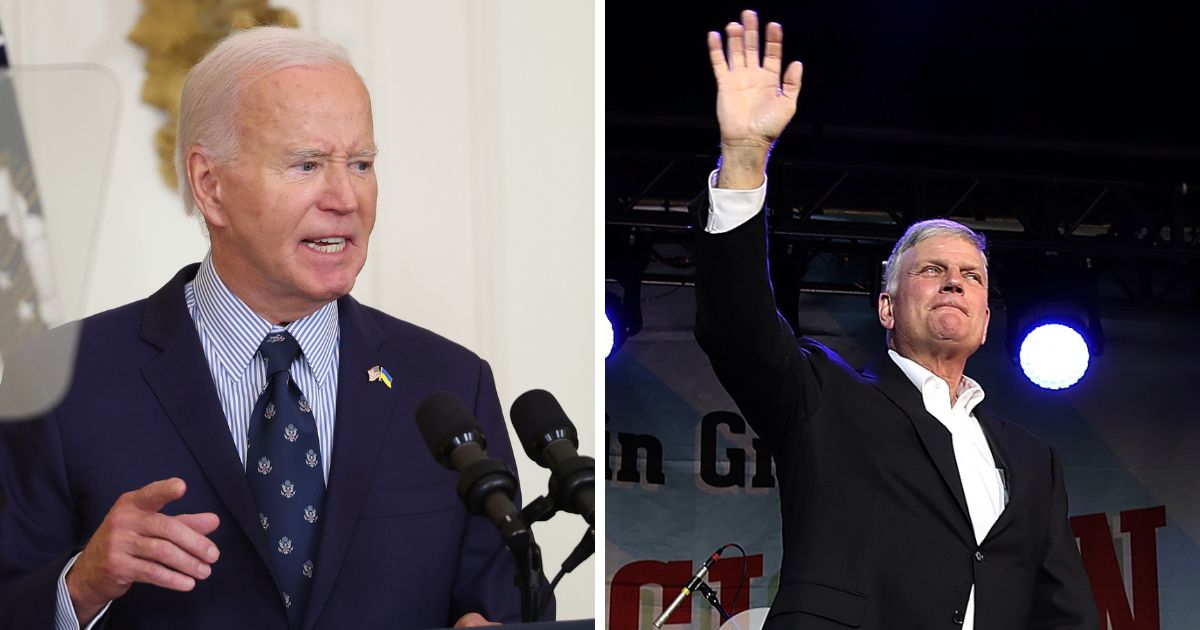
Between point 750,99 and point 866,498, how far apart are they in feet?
2.55

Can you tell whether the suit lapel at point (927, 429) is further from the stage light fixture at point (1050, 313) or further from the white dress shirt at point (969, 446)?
the stage light fixture at point (1050, 313)

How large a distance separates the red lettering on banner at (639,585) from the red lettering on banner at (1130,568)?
172cm

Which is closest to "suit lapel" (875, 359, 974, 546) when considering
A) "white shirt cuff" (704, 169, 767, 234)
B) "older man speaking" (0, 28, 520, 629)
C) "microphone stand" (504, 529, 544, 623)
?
"white shirt cuff" (704, 169, 767, 234)

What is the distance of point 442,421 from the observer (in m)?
1.88

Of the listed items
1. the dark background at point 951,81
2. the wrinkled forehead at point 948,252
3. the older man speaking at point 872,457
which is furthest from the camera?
the dark background at point 951,81

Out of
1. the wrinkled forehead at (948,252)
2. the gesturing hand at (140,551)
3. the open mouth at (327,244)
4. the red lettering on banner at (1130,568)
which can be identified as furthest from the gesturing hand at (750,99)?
the red lettering on banner at (1130,568)

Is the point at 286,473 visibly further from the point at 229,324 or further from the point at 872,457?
the point at 872,457

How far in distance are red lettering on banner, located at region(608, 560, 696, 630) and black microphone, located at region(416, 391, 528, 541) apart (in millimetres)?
3881

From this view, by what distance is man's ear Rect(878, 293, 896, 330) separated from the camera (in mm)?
2783

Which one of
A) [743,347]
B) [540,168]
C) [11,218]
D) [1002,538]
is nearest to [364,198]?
[540,168]

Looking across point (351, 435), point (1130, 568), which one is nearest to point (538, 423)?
point (351, 435)

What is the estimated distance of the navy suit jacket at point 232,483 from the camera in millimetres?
1802

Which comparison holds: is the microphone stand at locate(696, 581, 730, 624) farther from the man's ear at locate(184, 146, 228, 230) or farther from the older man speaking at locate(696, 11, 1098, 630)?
the man's ear at locate(184, 146, 228, 230)

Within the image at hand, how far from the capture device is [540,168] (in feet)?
7.40
